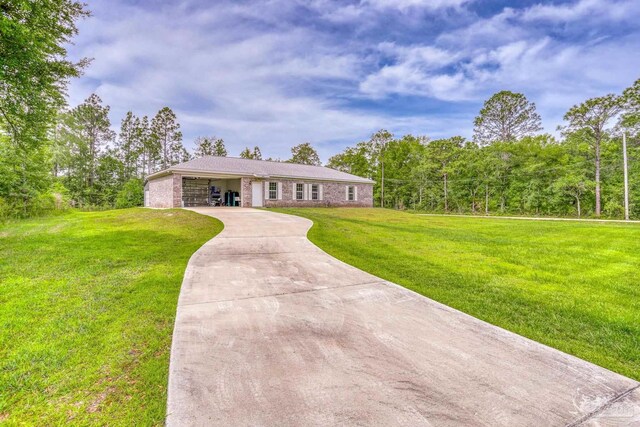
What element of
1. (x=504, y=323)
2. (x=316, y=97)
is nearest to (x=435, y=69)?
(x=316, y=97)

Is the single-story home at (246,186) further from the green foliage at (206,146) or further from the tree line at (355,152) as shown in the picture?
the green foliage at (206,146)

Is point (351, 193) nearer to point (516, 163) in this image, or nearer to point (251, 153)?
point (516, 163)

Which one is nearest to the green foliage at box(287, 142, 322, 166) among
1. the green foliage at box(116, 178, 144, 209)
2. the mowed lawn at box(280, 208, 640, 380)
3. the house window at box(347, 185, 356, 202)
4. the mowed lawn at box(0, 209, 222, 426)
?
the house window at box(347, 185, 356, 202)

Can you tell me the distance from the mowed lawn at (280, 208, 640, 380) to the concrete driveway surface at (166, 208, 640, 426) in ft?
1.77

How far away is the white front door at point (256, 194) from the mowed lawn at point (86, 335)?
12.3 m

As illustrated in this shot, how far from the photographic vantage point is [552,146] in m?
23.3

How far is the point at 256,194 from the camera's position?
18.2 m

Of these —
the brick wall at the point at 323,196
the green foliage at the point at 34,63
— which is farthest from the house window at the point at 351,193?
the green foliage at the point at 34,63

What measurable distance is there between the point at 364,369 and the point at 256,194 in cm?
1685

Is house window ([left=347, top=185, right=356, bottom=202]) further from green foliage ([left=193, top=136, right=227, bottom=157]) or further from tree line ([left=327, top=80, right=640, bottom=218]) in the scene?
green foliage ([left=193, top=136, right=227, bottom=157])

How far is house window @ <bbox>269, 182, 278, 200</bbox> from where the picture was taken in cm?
1903

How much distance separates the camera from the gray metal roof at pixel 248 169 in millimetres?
16219

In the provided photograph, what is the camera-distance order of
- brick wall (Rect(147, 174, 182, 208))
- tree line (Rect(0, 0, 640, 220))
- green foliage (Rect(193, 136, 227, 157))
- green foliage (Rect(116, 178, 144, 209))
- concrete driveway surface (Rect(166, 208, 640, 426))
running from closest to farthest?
concrete driveway surface (Rect(166, 208, 640, 426)) < tree line (Rect(0, 0, 640, 220)) < brick wall (Rect(147, 174, 182, 208)) < green foliage (Rect(116, 178, 144, 209)) < green foliage (Rect(193, 136, 227, 157))

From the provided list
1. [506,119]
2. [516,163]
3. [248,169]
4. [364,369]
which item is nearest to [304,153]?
[248,169]
